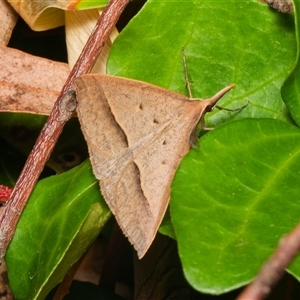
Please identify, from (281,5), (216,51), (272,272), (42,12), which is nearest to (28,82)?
(42,12)

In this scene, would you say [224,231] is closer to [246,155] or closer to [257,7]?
[246,155]

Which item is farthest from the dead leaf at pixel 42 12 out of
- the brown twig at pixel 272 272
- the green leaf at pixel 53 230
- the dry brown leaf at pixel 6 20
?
the brown twig at pixel 272 272

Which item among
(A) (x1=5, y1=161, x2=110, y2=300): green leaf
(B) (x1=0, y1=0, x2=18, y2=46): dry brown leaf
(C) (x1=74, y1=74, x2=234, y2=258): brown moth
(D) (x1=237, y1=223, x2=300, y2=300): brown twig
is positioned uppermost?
(D) (x1=237, y1=223, x2=300, y2=300): brown twig

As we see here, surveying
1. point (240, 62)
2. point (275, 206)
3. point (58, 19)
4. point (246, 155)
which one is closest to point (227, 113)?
point (240, 62)

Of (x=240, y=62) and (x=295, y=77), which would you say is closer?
(x=295, y=77)

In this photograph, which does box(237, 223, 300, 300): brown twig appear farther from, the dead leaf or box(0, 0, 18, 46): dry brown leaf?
box(0, 0, 18, 46): dry brown leaf

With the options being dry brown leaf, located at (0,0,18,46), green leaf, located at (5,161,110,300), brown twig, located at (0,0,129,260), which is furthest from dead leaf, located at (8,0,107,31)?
green leaf, located at (5,161,110,300)

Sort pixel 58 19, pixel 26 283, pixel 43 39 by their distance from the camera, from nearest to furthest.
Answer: pixel 26 283 → pixel 58 19 → pixel 43 39

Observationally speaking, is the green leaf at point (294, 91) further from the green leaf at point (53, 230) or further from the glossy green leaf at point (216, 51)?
the green leaf at point (53, 230)
